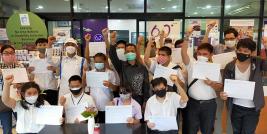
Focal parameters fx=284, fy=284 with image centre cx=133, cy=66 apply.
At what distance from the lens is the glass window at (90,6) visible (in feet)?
23.4

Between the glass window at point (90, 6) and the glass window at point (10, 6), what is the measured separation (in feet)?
4.35

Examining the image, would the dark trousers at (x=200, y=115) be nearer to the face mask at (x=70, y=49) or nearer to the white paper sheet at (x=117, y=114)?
the white paper sheet at (x=117, y=114)

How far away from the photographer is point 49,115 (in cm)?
293

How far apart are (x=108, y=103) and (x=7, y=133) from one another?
141cm

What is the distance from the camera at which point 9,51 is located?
346 centimetres

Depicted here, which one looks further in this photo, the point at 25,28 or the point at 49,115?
the point at 25,28

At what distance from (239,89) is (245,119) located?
0.36 metres

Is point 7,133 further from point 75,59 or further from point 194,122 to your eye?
point 194,122

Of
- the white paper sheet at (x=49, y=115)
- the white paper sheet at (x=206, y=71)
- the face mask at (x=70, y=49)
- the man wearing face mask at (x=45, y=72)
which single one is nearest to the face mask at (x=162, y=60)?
the white paper sheet at (x=206, y=71)

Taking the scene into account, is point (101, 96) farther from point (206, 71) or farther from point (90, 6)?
point (90, 6)

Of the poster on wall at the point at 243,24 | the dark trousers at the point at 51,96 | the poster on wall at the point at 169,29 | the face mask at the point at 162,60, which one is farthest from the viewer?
the poster on wall at the point at 243,24

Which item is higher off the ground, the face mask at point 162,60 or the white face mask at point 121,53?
the white face mask at point 121,53

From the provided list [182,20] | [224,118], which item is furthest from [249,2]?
[224,118]

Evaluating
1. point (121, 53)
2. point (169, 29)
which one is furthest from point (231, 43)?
point (169, 29)
